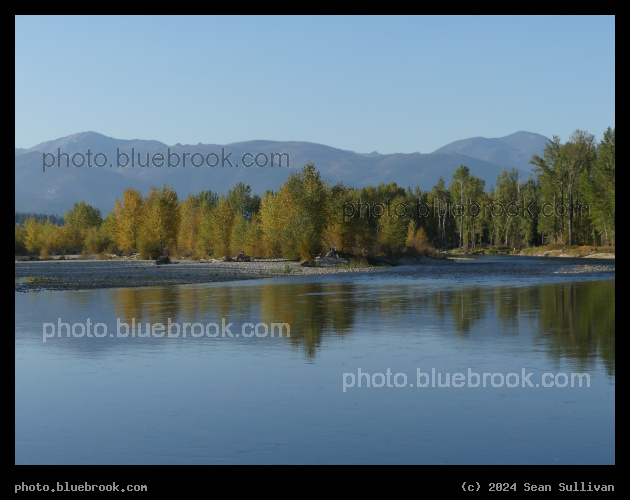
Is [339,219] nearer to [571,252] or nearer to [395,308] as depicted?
[571,252]

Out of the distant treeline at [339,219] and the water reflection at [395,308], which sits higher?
the distant treeline at [339,219]

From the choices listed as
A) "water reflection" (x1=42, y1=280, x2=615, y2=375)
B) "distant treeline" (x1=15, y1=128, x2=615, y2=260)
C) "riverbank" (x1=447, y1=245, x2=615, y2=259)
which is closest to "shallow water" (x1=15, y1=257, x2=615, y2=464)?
"water reflection" (x1=42, y1=280, x2=615, y2=375)

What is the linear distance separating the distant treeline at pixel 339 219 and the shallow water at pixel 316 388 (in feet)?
172

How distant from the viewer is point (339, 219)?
8038cm

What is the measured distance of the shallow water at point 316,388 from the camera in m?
9.57

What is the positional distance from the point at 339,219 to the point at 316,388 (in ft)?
222

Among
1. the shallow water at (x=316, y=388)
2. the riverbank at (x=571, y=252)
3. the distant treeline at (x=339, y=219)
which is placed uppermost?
the distant treeline at (x=339, y=219)

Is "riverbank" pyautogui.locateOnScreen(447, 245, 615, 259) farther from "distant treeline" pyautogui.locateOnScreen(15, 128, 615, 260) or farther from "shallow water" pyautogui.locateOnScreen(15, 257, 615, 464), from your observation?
"shallow water" pyautogui.locateOnScreen(15, 257, 615, 464)

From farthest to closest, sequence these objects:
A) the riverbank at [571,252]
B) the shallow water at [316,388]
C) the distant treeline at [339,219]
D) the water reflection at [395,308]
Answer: the riverbank at [571,252] < the distant treeline at [339,219] < the water reflection at [395,308] < the shallow water at [316,388]

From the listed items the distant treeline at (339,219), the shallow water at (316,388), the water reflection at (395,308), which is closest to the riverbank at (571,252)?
the distant treeline at (339,219)

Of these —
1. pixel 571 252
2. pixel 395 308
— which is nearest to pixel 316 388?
pixel 395 308

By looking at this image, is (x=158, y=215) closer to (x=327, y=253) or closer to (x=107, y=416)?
(x=327, y=253)

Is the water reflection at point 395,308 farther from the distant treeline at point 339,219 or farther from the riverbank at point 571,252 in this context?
the riverbank at point 571,252

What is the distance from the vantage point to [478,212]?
145125mm
